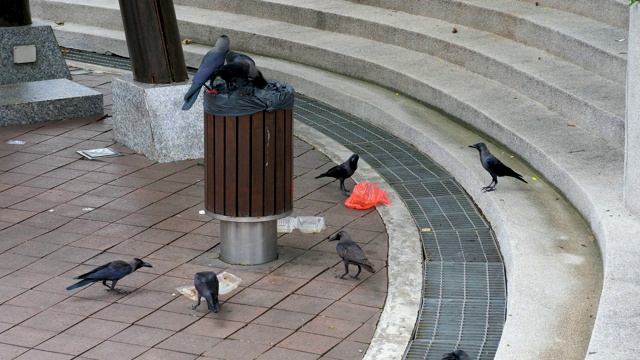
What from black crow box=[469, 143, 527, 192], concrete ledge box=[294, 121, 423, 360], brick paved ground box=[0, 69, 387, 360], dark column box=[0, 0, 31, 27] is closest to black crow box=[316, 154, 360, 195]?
brick paved ground box=[0, 69, 387, 360]

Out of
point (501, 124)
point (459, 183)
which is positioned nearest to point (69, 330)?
point (459, 183)

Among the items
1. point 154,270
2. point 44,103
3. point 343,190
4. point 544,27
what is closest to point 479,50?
point 544,27

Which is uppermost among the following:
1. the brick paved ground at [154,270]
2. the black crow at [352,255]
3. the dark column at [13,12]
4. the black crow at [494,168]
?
the dark column at [13,12]

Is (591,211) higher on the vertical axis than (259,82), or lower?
lower

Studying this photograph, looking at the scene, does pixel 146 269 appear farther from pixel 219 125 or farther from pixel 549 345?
pixel 549 345

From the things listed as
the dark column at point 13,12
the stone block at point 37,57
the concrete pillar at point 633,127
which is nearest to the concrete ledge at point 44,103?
the stone block at point 37,57

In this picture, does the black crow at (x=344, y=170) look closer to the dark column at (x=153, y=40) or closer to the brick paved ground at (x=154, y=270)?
the brick paved ground at (x=154, y=270)

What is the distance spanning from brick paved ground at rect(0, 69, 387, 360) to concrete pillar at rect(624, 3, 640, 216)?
1878 millimetres

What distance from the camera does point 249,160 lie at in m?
7.59

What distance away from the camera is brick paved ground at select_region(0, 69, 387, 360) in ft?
22.2

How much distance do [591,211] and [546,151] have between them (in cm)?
124

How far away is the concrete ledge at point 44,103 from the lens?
38.1ft

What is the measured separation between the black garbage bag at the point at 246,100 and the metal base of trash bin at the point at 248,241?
2.87 feet

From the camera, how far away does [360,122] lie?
38.2 feet
